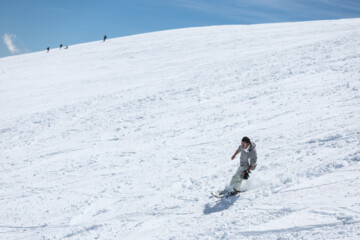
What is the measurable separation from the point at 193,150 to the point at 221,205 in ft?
10.4

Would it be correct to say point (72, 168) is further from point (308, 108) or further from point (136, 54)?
point (136, 54)

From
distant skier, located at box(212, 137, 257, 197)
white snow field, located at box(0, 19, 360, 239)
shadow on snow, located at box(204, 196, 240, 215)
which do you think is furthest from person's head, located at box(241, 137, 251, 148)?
shadow on snow, located at box(204, 196, 240, 215)

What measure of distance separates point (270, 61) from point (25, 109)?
14.9m

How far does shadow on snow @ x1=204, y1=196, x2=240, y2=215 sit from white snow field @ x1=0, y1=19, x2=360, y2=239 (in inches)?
0.9

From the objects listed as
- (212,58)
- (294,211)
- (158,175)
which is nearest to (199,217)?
(294,211)

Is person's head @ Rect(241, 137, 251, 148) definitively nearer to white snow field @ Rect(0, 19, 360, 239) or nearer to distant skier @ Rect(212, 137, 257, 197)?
distant skier @ Rect(212, 137, 257, 197)

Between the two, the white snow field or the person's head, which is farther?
the person's head

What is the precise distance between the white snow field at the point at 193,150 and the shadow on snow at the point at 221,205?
0.08ft

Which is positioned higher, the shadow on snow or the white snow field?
the white snow field

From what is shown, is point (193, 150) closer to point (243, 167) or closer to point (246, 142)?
point (243, 167)

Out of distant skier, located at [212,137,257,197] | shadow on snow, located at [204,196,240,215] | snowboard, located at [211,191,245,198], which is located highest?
distant skier, located at [212,137,257,197]

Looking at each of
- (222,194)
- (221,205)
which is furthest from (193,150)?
(221,205)

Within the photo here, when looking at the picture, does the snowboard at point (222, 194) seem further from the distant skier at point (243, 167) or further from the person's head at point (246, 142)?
the person's head at point (246, 142)

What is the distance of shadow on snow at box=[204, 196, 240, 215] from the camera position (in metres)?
5.72
